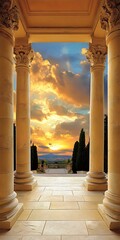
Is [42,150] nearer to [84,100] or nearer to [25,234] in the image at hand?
[84,100]

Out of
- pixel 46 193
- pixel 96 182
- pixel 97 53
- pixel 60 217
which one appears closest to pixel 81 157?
pixel 96 182

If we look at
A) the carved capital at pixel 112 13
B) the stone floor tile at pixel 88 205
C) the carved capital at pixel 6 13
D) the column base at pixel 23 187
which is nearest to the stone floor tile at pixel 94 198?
the stone floor tile at pixel 88 205

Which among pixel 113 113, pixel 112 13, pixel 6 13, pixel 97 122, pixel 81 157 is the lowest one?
pixel 81 157

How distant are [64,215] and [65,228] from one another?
12.6 ft

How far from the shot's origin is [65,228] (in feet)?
80.1

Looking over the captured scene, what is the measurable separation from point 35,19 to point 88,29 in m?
9.75

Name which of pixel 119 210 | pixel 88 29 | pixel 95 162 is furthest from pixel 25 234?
pixel 88 29

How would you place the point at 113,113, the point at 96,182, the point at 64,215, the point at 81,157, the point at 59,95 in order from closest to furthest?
the point at 113,113, the point at 64,215, the point at 96,182, the point at 81,157, the point at 59,95

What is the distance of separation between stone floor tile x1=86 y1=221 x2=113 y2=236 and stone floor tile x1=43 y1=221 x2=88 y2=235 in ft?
1.78

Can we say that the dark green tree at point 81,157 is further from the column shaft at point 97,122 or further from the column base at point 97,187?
the column base at point 97,187

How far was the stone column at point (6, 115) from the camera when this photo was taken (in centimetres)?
2572

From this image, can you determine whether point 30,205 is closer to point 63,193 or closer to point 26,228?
point 26,228

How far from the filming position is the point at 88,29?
140 feet

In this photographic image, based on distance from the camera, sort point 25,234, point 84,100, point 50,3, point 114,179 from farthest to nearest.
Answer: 1. point 84,100
2. point 50,3
3. point 114,179
4. point 25,234
